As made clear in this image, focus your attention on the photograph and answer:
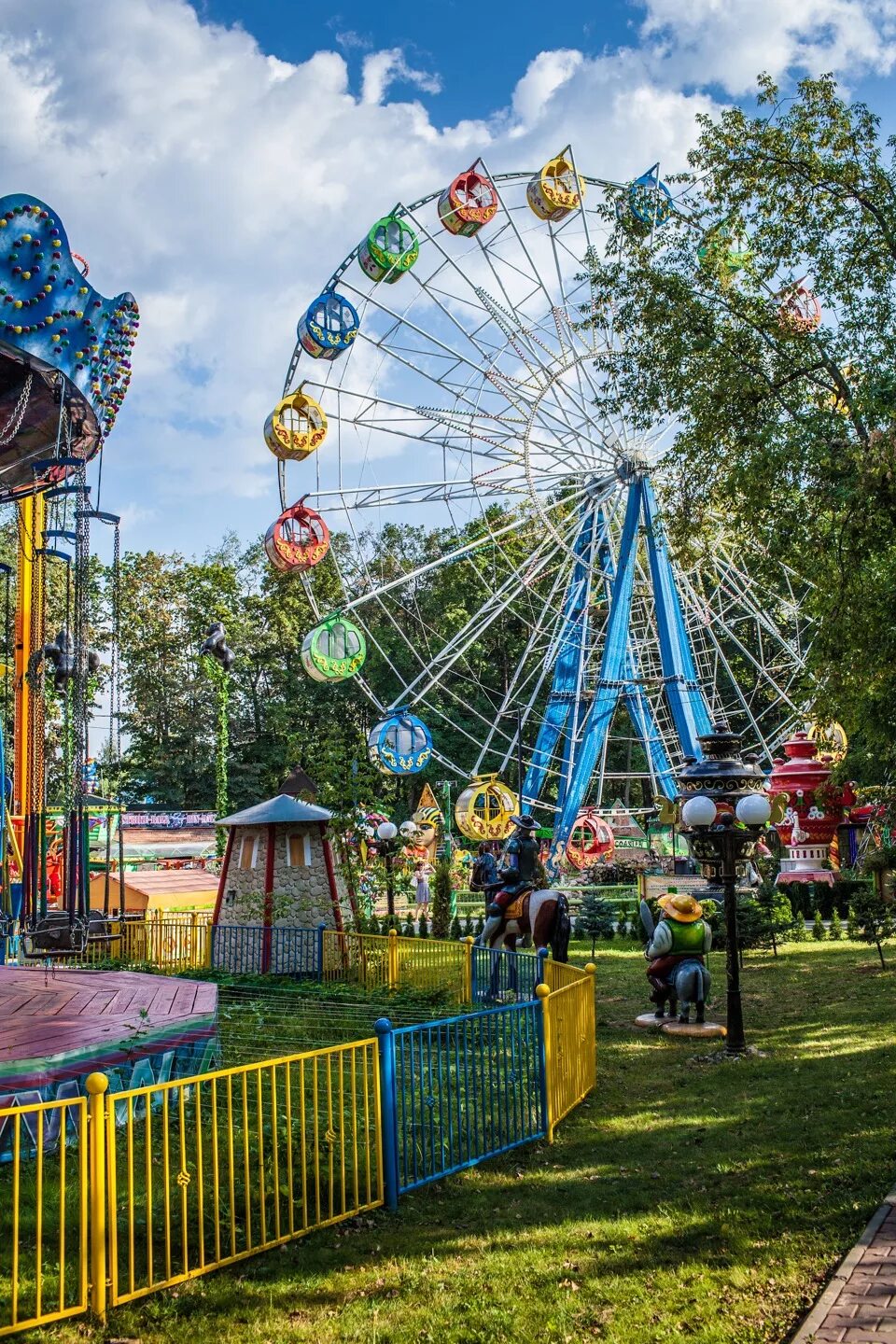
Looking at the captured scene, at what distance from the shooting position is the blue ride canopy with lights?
832 cm

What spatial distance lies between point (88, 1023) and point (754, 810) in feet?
19.8

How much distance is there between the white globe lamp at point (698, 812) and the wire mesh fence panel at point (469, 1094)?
10.5 feet

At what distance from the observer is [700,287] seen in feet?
38.2

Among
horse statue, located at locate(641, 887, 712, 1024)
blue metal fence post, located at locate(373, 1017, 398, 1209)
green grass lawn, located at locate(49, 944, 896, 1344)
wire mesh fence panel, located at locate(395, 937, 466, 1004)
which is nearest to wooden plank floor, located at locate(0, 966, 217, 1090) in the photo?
blue metal fence post, located at locate(373, 1017, 398, 1209)

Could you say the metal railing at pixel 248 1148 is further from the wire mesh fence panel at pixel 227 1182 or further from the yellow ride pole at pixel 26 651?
the yellow ride pole at pixel 26 651

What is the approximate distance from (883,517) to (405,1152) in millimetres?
6536

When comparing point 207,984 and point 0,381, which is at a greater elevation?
point 0,381

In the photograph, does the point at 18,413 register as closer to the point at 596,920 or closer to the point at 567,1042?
the point at 567,1042

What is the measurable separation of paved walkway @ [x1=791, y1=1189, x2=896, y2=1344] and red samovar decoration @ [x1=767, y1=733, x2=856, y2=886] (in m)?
17.2

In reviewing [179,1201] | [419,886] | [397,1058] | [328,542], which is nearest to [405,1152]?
[397,1058]

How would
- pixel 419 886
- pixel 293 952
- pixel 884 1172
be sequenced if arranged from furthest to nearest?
pixel 419 886 < pixel 293 952 < pixel 884 1172

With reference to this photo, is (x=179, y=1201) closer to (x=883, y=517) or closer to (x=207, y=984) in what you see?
(x=207, y=984)

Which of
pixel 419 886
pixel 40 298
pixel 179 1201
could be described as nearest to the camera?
pixel 179 1201

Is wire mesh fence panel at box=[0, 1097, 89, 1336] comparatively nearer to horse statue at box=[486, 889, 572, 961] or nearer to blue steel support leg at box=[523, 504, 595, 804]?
horse statue at box=[486, 889, 572, 961]
